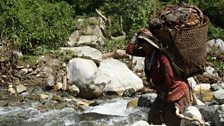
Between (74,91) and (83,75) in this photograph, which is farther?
(83,75)

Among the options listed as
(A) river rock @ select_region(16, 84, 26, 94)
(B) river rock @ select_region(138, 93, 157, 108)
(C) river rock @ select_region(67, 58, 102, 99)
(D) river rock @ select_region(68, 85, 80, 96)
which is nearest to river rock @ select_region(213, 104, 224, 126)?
(B) river rock @ select_region(138, 93, 157, 108)

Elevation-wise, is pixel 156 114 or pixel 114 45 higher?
pixel 156 114

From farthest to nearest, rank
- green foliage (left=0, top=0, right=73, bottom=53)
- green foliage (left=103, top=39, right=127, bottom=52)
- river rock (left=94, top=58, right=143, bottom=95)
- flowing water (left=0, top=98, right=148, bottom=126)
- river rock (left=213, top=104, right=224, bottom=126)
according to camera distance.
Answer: green foliage (left=103, top=39, right=127, bottom=52) < green foliage (left=0, top=0, right=73, bottom=53) < river rock (left=94, top=58, right=143, bottom=95) < flowing water (left=0, top=98, right=148, bottom=126) < river rock (left=213, top=104, right=224, bottom=126)

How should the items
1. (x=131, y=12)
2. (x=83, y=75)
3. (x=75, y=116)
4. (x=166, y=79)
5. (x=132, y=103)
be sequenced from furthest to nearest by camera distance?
(x=131, y=12), (x=83, y=75), (x=132, y=103), (x=75, y=116), (x=166, y=79)

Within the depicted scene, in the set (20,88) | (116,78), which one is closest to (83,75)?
(116,78)

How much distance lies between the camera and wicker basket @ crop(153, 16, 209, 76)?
181 inches

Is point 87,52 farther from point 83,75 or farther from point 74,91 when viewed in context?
point 74,91

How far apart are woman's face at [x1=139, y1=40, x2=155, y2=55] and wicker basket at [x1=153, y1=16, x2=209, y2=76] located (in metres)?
0.11

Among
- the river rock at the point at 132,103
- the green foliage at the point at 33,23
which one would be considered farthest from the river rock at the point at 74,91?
the green foliage at the point at 33,23

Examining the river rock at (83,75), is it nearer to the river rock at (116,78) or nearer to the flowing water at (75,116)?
the river rock at (116,78)

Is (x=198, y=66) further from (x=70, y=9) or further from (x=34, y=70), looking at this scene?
(x=70, y=9)

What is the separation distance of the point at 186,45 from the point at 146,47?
1.17ft

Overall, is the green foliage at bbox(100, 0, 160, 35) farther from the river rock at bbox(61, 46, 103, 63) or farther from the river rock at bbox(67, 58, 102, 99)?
the river rock at bbox(67, 58, 102, 99)

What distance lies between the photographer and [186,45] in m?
4.64
